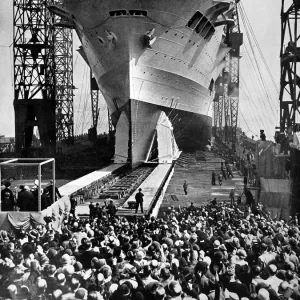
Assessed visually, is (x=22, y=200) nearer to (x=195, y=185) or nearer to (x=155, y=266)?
(x=155, y=266)

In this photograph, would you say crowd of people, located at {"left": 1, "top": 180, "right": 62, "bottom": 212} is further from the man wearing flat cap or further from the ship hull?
the ship hull

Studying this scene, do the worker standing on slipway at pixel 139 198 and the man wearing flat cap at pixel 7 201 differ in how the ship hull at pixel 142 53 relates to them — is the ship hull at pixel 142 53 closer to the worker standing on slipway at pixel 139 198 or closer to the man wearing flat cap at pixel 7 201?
the worker standing on slipway at pixel 139 198

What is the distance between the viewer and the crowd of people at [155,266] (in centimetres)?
591

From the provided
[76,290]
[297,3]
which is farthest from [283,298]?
[297,3]

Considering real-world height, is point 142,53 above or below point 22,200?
above

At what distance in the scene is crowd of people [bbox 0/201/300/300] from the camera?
5.91m

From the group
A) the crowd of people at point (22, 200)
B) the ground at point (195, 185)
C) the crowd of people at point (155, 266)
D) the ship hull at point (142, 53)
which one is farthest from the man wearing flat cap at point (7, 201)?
the ship hull at point (142, 53)

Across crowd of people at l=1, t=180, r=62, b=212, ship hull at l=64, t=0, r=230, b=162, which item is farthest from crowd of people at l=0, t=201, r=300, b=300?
ship hull at l=64, t=0, r=230, b=162

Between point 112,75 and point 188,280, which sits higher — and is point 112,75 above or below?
above

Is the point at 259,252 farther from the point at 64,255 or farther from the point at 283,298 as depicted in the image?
the point at 64,255

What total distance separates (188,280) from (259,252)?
68.4 inches

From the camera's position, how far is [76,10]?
2645 centimetres

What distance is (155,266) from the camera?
268 inches

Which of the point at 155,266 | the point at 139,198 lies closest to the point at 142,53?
the point at 139,198
